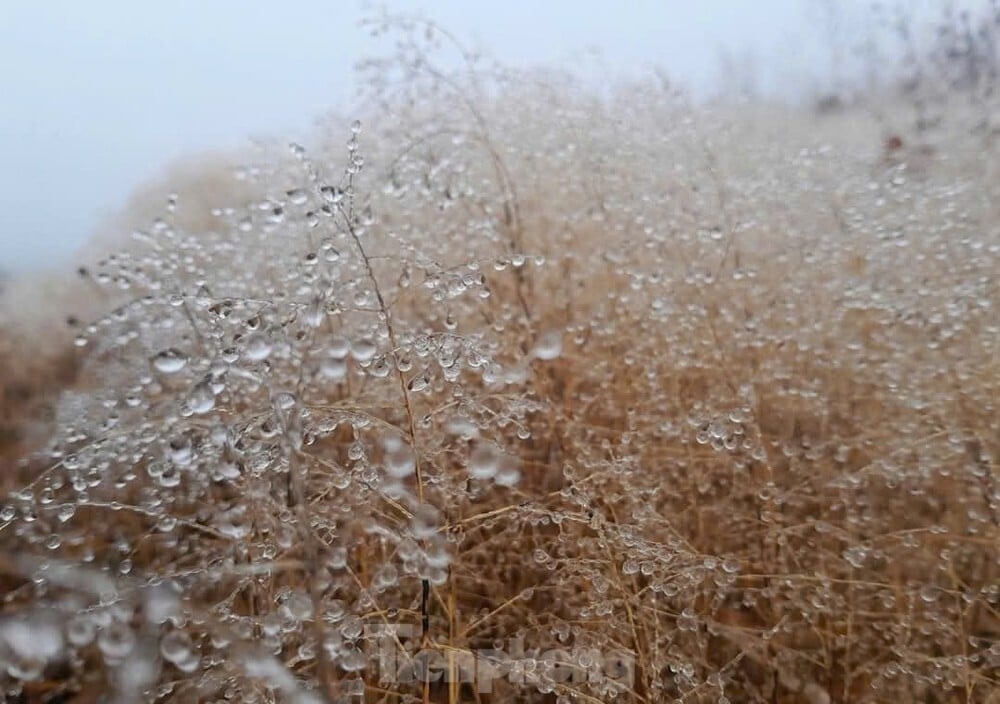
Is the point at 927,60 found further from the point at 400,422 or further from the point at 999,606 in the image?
the point at 400,422

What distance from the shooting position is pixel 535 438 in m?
1.09

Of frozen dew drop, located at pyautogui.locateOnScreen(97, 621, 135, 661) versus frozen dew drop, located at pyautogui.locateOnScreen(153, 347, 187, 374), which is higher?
frozen dew drop, located at pyautogui.locateOnScreen(153, 347, 187, 374)

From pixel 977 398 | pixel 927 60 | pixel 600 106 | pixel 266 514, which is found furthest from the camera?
pixel 927 60

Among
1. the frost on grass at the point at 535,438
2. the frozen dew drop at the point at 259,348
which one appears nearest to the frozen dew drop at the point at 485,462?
the frost on grass at the point at 535,438

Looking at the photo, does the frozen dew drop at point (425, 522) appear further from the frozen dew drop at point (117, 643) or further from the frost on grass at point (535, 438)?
the frozen dew drop at point (117, 643)

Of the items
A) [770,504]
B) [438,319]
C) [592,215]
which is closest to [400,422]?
[438,319]

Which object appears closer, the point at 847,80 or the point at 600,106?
the point at 600,106

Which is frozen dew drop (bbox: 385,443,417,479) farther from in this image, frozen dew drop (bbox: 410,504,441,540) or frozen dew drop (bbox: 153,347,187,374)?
frozen dew drop (bbox: 153,347,187,374)

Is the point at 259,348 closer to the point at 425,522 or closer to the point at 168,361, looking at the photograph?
the point at 168,361

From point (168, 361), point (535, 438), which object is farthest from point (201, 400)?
point (535, 438)

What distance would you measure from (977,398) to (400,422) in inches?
35.2

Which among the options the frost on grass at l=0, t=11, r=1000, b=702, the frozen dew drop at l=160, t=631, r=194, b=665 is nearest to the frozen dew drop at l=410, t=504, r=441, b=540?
the frost on grass at l=0, t=11, r=1000, b=702

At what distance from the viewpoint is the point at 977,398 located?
1055 millimetres

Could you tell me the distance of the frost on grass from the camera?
2.01 feet
